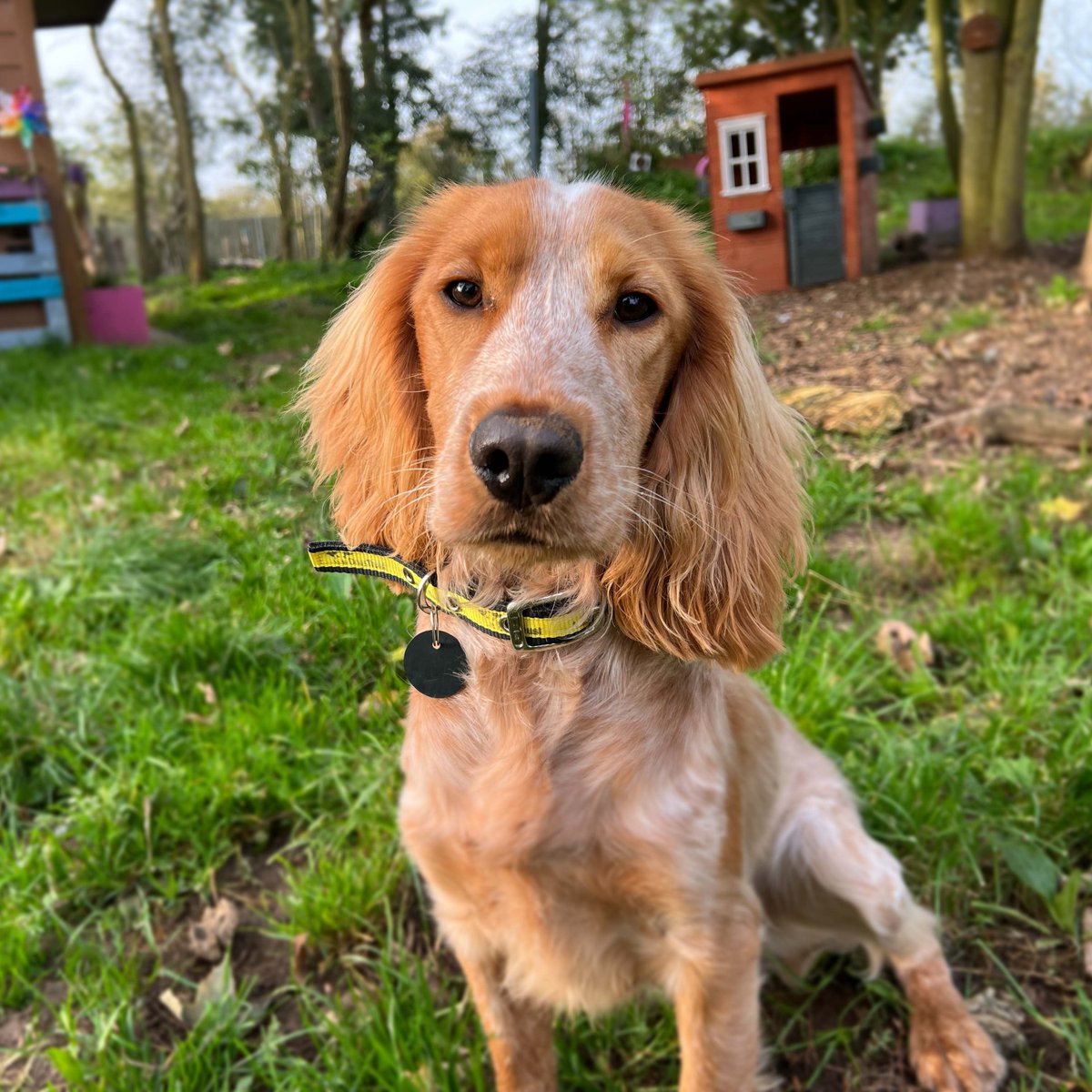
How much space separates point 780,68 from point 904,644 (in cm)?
478

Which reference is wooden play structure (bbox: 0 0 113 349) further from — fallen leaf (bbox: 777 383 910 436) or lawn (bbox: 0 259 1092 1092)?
fallen leaf (bbox: 777 383 910 436)

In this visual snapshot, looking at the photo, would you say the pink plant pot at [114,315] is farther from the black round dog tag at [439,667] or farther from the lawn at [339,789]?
the black round dog tag at [439,667]

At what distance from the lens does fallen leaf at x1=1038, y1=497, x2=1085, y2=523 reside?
329cm

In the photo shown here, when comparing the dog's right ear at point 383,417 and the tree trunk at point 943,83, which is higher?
the tree trunk at point 943,83

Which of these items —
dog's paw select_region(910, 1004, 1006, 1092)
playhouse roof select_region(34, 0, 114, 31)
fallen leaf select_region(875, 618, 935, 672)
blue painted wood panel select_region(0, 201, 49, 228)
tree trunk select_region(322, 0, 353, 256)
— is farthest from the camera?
playhouse roof select_region(34, 0, 114, 31)

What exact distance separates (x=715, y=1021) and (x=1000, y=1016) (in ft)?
2.49

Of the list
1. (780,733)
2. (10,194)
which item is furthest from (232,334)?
(780,733)

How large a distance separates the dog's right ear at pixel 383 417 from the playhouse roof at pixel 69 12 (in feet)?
39.1

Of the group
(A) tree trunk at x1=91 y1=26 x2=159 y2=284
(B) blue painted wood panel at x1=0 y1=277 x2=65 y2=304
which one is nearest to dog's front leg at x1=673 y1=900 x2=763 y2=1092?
(B) blue painted wood panel at x1=0 y1=277 x2=65 y2=304

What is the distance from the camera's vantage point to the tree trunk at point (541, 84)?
79.9 inches

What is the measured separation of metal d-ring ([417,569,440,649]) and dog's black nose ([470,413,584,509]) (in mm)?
376

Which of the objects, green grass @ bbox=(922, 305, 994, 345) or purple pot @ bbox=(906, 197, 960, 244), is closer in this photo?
green grass @ bbox=(922, 305, 994, 345)

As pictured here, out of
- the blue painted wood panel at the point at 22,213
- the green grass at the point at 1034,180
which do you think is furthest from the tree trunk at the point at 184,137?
the green grass at the point at 1034,180

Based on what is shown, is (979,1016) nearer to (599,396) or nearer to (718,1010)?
(718,1010)
